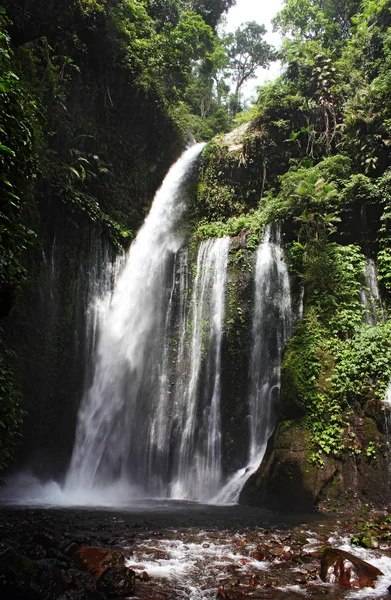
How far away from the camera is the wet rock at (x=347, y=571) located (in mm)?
4320

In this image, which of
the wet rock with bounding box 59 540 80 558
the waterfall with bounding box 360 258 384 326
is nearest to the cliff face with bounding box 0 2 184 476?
the wet rock with bounding box 59 540 80 558

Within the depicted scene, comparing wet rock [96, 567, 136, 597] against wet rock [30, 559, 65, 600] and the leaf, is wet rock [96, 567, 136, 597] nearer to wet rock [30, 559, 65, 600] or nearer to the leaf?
wet rock [30, 559, 65, 600]

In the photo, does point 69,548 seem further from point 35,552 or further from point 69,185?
point 69,185

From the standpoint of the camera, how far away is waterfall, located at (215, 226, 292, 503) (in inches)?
419

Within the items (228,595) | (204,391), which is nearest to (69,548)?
(228,595)

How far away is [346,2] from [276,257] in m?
16.8

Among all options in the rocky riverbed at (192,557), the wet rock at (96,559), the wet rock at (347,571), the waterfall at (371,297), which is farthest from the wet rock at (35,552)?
the waterfall at (371,297)

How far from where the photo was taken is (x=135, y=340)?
1380 cm

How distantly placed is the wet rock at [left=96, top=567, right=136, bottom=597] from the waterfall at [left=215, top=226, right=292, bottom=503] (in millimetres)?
6133

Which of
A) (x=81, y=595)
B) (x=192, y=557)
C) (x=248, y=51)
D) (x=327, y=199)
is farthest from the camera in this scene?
(x=248, y=51)

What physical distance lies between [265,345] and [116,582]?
28.5 ft

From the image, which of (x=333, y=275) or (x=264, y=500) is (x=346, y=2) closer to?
(x=333, y=275)

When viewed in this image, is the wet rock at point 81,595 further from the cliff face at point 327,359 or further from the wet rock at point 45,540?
the cliff face at point 327,359

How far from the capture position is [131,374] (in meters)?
13.2
